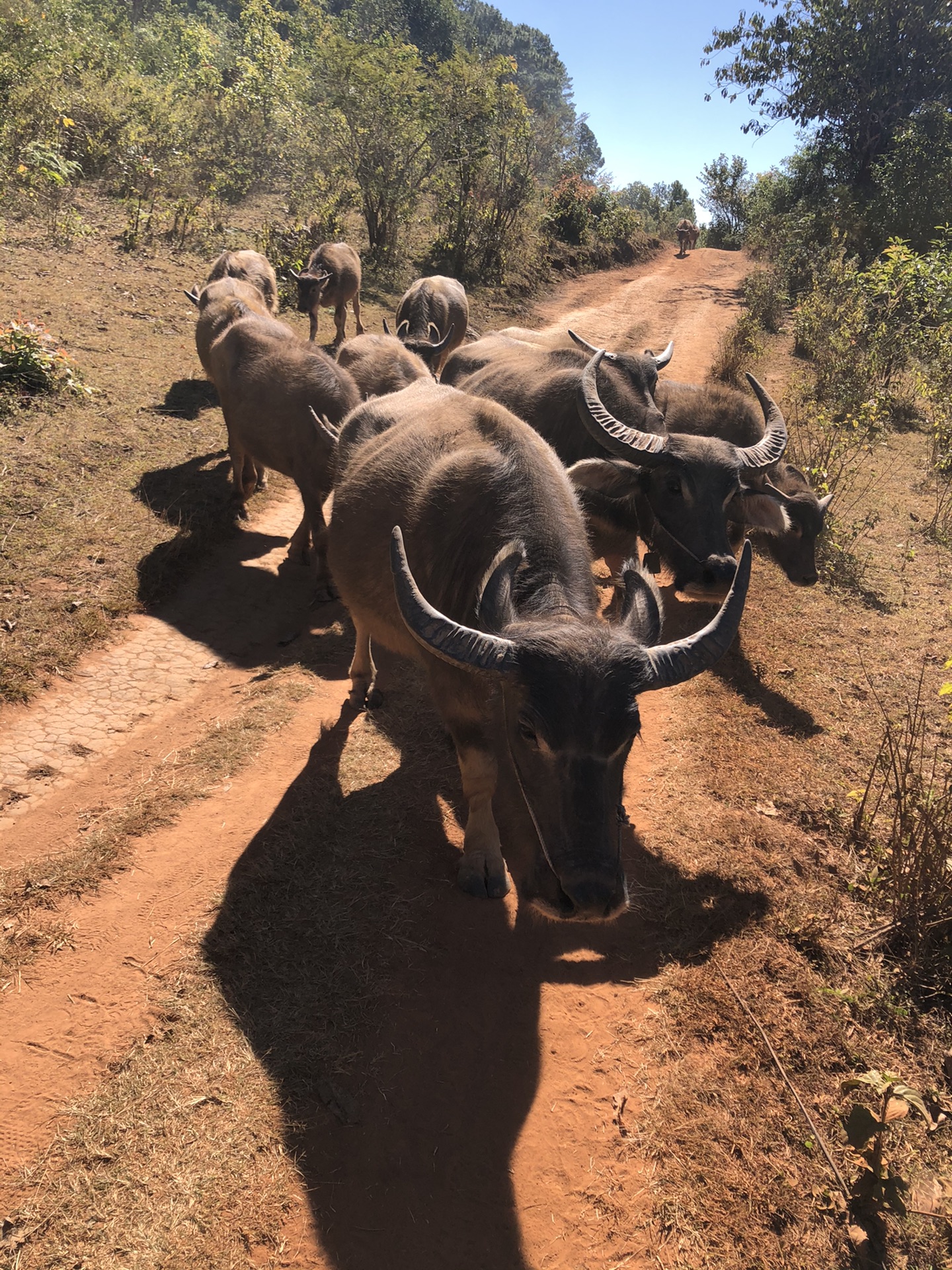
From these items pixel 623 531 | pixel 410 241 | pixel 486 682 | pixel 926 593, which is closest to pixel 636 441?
pixel 623 531

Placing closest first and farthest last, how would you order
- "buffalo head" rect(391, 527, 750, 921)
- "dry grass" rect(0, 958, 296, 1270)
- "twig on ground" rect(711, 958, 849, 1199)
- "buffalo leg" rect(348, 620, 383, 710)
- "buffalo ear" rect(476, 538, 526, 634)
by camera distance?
"dry grass" rect(0, 958, 296, 1270) → "buffalo head" rect(391, 527, 750, 921) → "twig on ground" rect(711, 958, 849, 1199) → "buffalo ear" rect(476, 538, 526, 634) → "buffalo leg" rect(348, 620, 383, 710)

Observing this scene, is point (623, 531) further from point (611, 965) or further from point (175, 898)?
point (175, 898)

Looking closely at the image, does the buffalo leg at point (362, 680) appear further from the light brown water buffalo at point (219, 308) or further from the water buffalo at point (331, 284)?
the water buffalo at point (331, 284)

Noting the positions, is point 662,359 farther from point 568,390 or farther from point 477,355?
point 477,355

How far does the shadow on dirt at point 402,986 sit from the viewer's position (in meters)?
3.22

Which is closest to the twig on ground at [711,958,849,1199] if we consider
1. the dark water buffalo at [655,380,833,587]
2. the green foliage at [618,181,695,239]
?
the dark water buffalo at [655,380,833,587]

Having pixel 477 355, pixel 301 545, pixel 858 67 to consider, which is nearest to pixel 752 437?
pixel 477 355

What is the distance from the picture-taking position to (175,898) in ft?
14.7

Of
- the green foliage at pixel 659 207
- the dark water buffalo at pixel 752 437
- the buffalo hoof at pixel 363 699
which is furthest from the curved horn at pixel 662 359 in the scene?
the green foliage at pixel 659 207

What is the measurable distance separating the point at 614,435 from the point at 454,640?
406 centimetres

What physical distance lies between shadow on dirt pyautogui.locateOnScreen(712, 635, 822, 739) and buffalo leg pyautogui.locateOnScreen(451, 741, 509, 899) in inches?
120

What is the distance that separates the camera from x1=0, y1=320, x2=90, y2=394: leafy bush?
9.54 m

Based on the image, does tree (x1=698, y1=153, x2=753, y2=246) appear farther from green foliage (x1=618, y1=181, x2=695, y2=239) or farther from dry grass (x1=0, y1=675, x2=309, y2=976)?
dry grass (x1=0, y1=675, x2=309, y2=976)

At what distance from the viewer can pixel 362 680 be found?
664 cm
